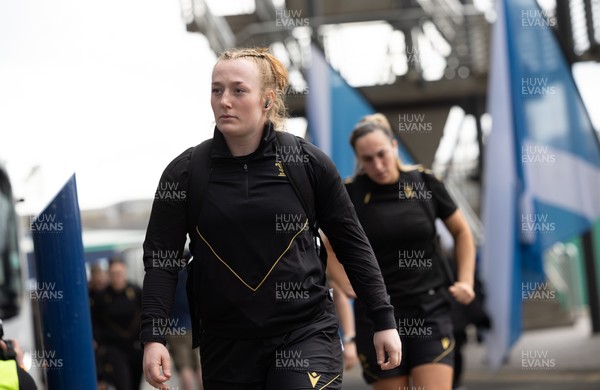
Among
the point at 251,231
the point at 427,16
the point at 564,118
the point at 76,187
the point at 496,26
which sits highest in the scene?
the point at 427,16

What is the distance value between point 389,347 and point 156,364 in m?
0.88

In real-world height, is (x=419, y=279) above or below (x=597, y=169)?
below

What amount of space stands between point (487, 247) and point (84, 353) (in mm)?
8330

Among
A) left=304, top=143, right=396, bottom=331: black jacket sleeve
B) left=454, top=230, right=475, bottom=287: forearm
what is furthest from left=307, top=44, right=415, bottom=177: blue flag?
left=304, top=143, right=396, bottom=331: black jacket sleeve

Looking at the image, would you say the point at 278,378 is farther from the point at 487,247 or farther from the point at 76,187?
the point at 487,247

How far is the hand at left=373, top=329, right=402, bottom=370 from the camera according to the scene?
4387 millimetres

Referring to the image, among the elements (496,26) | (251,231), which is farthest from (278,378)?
(496,26)

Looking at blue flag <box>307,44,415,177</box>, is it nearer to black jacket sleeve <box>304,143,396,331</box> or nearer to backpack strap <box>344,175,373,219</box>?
backpack strap <box>344,175,373,219</box>

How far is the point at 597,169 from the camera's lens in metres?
13.1

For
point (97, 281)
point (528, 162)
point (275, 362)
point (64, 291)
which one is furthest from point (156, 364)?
point (528, 162)

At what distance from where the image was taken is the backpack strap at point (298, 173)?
439 centimetres

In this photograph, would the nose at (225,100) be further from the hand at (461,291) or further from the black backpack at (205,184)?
the hand at (461,291)

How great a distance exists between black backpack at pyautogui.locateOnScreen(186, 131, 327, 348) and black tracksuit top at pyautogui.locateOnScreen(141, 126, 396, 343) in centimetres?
2

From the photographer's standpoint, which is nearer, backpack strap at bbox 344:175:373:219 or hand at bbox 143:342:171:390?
hand at bbox 143:342:171:390
